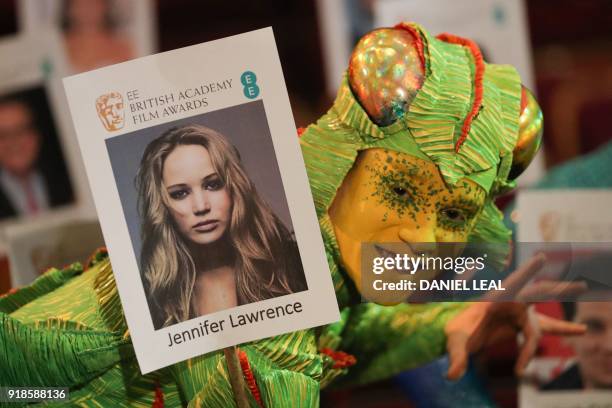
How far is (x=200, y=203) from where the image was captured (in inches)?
21.7

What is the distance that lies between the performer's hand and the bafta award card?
0.26 metres

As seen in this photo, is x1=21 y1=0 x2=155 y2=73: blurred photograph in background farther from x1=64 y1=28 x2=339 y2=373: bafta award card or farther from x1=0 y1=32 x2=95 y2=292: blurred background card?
x1=64 y1=28 x2=339 y2=373: bafta award card

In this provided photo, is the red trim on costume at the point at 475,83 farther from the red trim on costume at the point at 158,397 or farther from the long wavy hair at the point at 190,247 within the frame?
the red trim on costume at the point at 158,397

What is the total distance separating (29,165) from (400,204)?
0.87 metres

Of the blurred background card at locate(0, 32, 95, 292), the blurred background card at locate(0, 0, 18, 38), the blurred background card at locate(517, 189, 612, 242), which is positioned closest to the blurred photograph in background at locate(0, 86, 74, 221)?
the blurred background card at locate(0, 32, 95, 292)

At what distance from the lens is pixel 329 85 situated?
151 cm

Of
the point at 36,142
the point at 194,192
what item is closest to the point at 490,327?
the point at 194,192

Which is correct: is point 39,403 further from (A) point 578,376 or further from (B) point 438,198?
(A) point 578,376

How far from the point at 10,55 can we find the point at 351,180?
83cm

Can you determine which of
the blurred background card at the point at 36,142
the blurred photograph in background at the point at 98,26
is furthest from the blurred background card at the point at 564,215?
the blurred photograph in background at the point at 98,26

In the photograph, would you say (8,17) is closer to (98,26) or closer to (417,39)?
(98,26)

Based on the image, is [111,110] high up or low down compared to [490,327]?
up

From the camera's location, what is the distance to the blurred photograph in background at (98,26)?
151cm

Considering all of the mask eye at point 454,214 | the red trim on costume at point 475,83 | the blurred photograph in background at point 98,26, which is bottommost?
the mask eye at point 454,214
